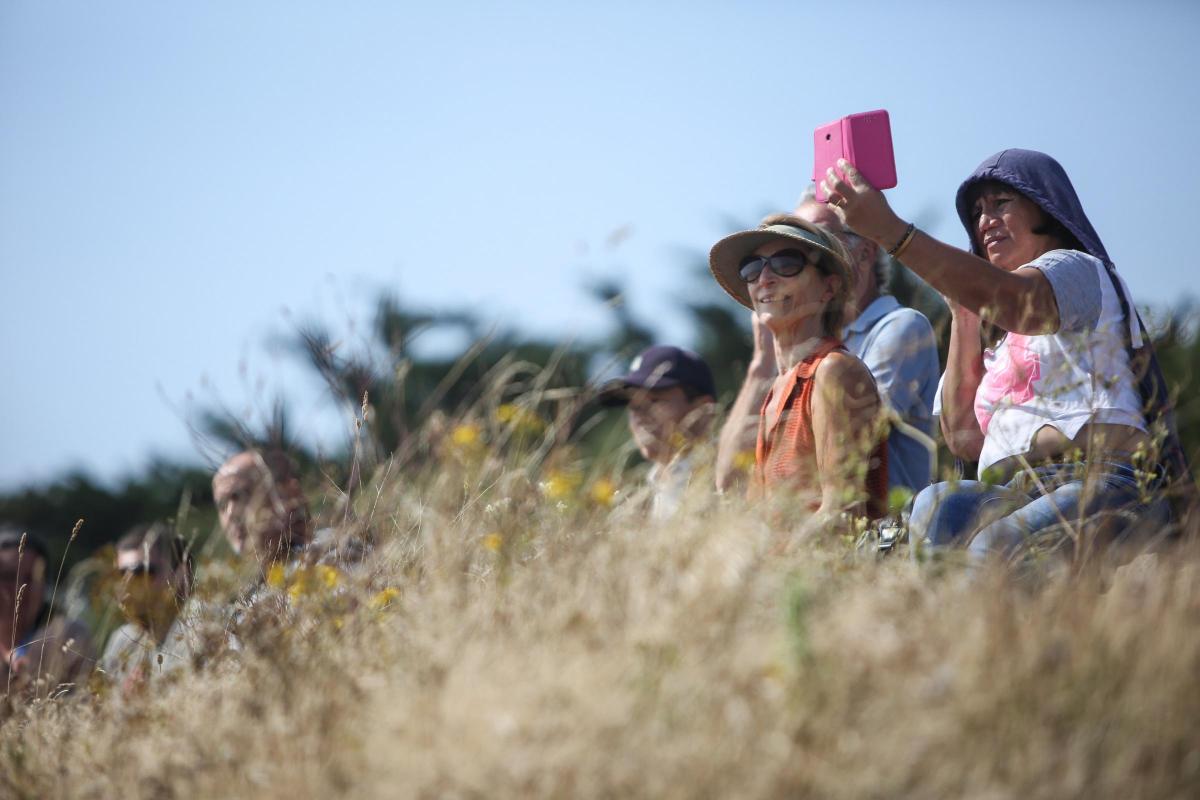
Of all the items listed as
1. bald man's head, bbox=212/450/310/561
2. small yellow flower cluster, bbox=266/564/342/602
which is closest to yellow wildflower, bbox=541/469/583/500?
small yellow flower cluster, bbox=266/564/342/602

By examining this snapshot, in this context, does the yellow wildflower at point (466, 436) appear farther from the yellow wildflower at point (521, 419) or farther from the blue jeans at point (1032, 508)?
the blue jeans at point (1032, 508)

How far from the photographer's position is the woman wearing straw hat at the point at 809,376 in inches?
127

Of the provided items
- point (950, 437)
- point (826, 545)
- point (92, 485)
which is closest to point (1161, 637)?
point (826, 545)

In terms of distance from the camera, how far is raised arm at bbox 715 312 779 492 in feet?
12.4

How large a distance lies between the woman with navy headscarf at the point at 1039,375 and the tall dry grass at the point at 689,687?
225 mm

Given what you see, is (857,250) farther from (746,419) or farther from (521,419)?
(521,419)

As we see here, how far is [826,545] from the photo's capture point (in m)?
2.90

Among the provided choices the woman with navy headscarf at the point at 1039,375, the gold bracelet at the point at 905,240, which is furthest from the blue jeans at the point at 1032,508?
the gold bracelet at the point at 905,240

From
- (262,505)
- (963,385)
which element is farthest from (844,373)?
(262,505)

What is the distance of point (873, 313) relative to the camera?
428 cm

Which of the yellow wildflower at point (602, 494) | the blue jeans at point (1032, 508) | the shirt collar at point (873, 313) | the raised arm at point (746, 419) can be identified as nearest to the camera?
the blue jeans at point (1032, 508)

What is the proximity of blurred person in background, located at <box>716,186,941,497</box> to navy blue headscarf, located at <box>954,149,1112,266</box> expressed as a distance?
60 centimetres

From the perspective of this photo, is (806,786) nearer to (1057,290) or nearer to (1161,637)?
(1161,637)

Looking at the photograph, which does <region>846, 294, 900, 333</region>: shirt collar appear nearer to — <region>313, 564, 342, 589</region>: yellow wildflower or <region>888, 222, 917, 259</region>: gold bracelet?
<region>888, 222, 917, 259</region>: gold bracelet
